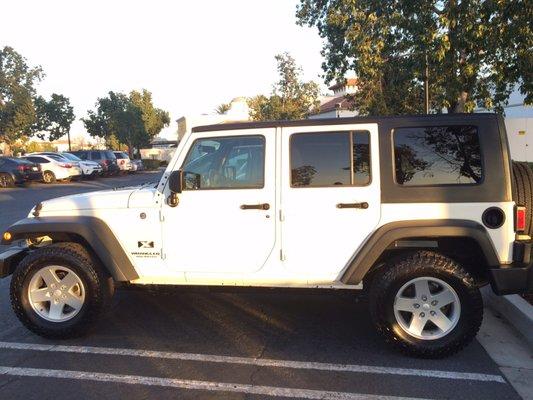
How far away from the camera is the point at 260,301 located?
5723 millimetres

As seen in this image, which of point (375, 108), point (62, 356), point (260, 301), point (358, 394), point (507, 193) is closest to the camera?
point (358, 394)

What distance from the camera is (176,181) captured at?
4359 mm

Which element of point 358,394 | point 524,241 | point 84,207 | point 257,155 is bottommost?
point 358,394

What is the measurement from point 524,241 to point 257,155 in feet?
7.46

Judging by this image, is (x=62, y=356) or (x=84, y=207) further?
(x=84, y=207)

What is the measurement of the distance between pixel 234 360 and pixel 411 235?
1737 mm

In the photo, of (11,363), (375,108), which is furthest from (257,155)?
(375,108)

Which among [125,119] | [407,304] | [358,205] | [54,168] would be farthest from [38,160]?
[125,119]

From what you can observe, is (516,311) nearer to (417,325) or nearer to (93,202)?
(417,325)

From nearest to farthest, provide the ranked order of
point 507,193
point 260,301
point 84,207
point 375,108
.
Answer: point 507,193, point 84,207, point 260,301, point 375,108

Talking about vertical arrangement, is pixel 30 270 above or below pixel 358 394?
above

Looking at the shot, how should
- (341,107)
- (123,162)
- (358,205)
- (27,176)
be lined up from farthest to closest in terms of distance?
(341,107) < (123,162) < (27,176) < (358,205)

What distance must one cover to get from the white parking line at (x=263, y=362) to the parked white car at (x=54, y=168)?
78.3 feet

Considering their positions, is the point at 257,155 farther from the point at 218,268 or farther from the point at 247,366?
the point at 247,366
